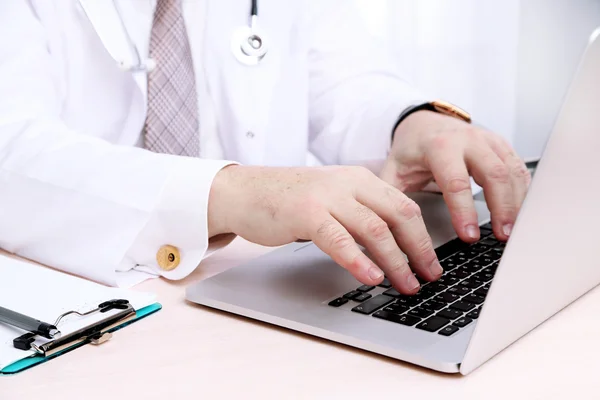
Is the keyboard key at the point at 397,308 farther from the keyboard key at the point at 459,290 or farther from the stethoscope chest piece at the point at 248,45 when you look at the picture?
the stethoscope chest piece at the point at 248,45

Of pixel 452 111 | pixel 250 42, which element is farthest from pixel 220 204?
pixel 250 42

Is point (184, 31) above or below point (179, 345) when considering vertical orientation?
above

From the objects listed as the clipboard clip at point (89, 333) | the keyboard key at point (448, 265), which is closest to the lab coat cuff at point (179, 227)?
the clipboard clip at point (89, 333)

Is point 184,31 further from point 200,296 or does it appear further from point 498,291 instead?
point 498,291

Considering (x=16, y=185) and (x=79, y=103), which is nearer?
(x=16, y=185)

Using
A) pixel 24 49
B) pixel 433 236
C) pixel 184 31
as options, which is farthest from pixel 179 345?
pixel 184 31

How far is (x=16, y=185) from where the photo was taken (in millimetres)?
819

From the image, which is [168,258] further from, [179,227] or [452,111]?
[452,111]

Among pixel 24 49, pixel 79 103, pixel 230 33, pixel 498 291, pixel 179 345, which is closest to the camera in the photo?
pixel 498 291

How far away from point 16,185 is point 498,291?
61cm

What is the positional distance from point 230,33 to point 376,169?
1.23ft

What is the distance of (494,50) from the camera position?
8.34 ft

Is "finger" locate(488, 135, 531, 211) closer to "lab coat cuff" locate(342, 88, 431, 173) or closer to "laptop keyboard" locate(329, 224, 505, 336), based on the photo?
"laptop keyboard" locate(329, 224, 505, 336)

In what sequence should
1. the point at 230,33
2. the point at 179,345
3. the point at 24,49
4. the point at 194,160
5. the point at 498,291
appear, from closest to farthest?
the point at 498,291
the point at 179,345
the point at 194,160
the point at 24,49
the point at 230,33
